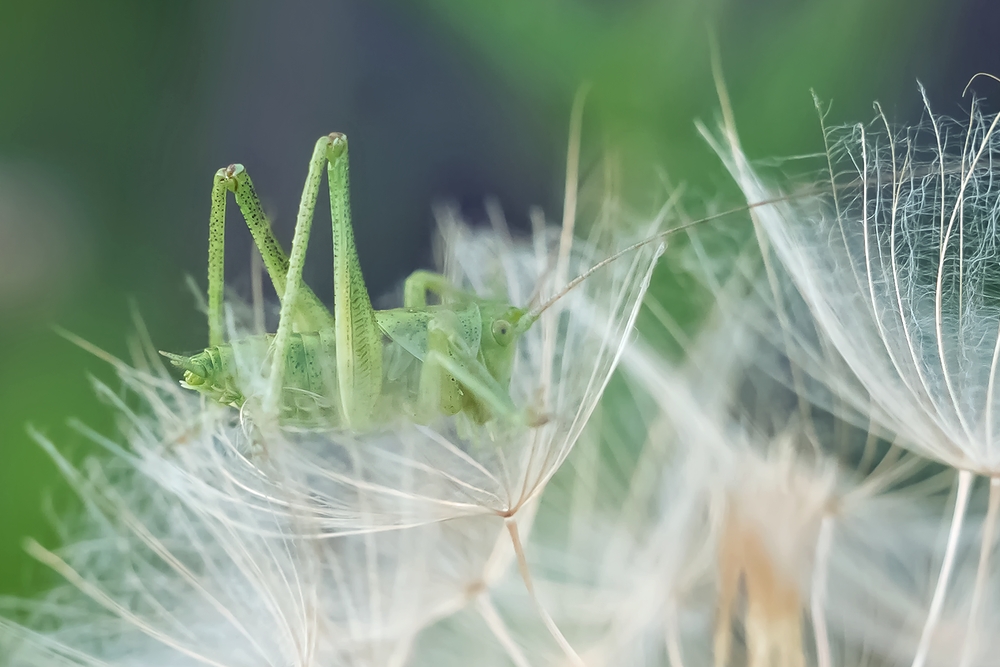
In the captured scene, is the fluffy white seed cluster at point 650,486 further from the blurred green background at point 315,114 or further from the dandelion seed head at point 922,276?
the blurred green background at point 315,114

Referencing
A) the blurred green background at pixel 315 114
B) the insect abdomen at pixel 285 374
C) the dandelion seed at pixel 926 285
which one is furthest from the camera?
the blurred green background at pixel 315 114

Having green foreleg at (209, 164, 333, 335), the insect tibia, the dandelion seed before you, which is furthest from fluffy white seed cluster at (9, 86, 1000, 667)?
the insect tibia

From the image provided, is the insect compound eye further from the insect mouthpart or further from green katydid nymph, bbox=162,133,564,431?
the insect mouthpart

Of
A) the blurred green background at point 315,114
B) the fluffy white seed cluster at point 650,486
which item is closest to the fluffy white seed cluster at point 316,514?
the fluffy white seed cluster at point 650,486

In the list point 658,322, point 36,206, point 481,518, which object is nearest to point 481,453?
point 481,518

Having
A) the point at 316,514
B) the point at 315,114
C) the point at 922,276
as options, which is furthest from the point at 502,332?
the point at 315,114

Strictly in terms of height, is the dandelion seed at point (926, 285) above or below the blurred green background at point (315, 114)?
below

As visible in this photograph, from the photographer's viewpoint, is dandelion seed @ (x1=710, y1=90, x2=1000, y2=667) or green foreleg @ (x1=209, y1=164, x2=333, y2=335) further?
green foreleg @ (x1=209, y1=164, x2=333, y2=335)
